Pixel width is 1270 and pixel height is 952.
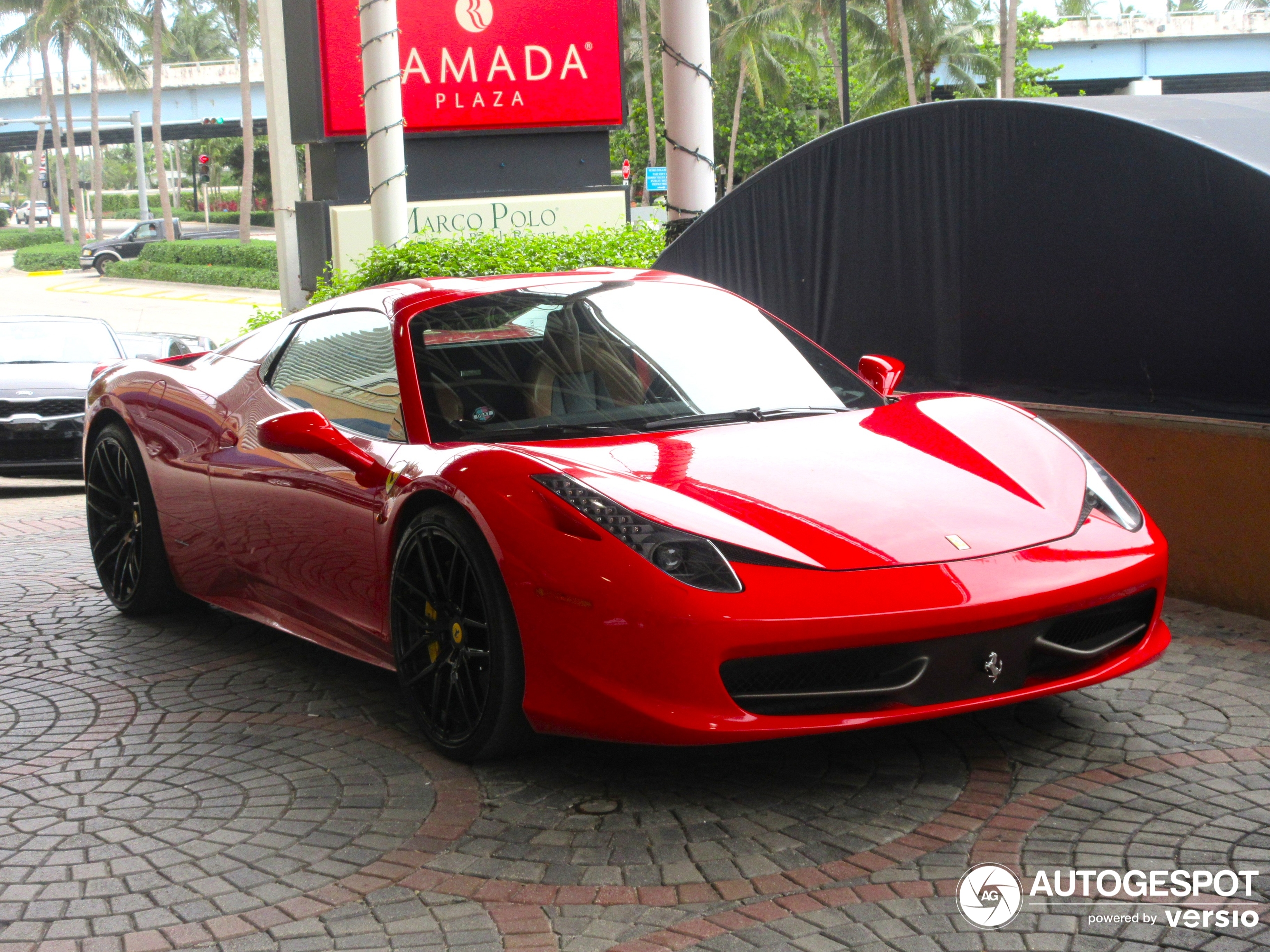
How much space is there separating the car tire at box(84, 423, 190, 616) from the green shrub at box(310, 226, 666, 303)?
3793 millimetres

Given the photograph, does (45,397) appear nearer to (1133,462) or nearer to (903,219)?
(903,219)

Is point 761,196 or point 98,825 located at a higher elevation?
point 761,196

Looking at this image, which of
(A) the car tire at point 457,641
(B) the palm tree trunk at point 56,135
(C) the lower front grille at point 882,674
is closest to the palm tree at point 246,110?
(B) the palm tree trunk at point 56,135

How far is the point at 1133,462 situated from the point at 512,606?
10.4ft

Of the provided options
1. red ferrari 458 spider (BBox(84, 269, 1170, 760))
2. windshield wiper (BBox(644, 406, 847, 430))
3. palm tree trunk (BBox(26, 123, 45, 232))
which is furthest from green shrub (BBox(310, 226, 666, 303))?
palm tree trunk (BBox(26, 123, 45, 232))

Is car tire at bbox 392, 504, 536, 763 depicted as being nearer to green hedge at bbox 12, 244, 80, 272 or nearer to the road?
the road

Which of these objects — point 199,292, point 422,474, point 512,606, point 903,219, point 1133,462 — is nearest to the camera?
point 512,606

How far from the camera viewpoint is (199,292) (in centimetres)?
4575

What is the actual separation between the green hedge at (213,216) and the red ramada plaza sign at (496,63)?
60198 mm

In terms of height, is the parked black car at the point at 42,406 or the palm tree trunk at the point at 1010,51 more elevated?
the palm tree trunk at the point at 1010,51

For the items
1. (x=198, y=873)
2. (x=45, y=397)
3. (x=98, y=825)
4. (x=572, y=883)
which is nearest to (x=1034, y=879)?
(x=572, y=883)

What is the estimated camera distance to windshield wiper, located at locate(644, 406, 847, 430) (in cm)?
448

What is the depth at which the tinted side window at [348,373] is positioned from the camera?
15.3 feet

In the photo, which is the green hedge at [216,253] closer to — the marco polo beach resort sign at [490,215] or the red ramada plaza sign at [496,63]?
the red ramada plaza sign at [496,63]
